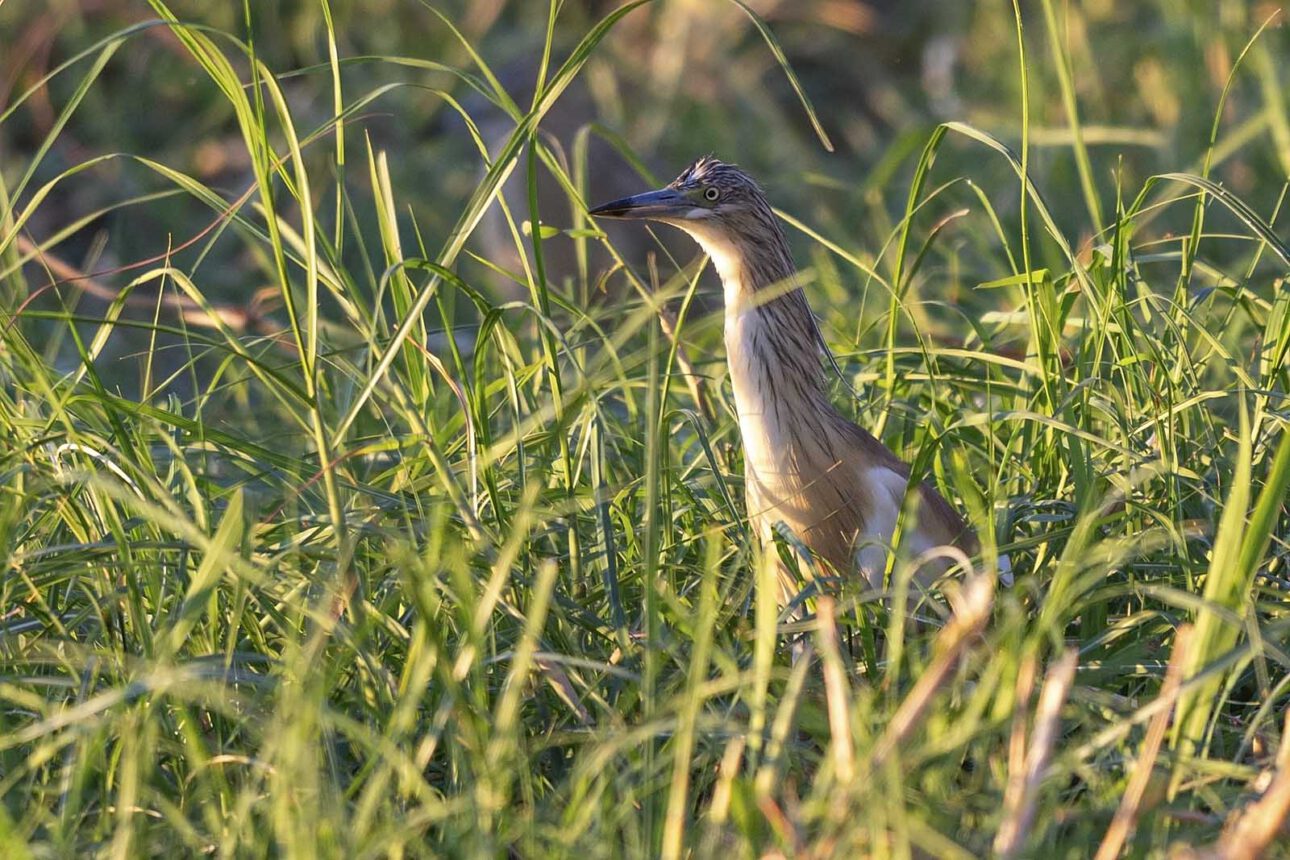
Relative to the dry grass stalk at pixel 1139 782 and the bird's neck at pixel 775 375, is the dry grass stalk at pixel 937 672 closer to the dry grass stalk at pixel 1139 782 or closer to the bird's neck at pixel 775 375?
the dry grass stalk at pixel 1139 782

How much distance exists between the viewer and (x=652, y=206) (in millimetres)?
2803

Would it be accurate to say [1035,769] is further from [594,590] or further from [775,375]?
[775,375]

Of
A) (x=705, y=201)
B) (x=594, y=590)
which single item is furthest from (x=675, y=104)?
(x=594, y=590)

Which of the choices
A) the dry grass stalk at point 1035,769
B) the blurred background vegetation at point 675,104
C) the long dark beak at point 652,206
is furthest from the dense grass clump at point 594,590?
the blurred background vegetation at point 675,104

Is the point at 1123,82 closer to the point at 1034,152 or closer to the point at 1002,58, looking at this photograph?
the point at 1002,58

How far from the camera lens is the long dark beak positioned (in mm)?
2779

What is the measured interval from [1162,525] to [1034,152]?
3432mm

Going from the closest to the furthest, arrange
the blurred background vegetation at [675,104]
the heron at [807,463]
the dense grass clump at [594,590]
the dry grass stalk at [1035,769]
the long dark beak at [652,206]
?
1. the dry grass stalk at [1035,769]
2. the dense grass clump at [594,590]
3. the heron at [807,463]
4. the long dark beak at [652,206]
5. the blurred background vegetation at [675,104]

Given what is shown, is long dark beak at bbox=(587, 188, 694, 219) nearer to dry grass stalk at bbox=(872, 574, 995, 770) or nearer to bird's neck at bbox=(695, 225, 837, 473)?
bird's neck at bbox=(695, 225, 837, 473)

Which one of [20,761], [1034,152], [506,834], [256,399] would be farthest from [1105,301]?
[1034,152]

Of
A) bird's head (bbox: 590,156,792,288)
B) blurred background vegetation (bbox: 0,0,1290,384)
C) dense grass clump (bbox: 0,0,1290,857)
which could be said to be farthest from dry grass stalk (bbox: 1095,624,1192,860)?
blurred background vegetation (bbox: 0,0,1290,384)

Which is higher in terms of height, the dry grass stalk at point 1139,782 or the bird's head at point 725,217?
the bird's head at point 725,217

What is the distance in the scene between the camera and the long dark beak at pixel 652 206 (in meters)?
2.78

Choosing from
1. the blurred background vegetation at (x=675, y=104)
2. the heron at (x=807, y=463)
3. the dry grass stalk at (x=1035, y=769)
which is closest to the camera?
the dry grass stalk at (x=1035, y=769)
